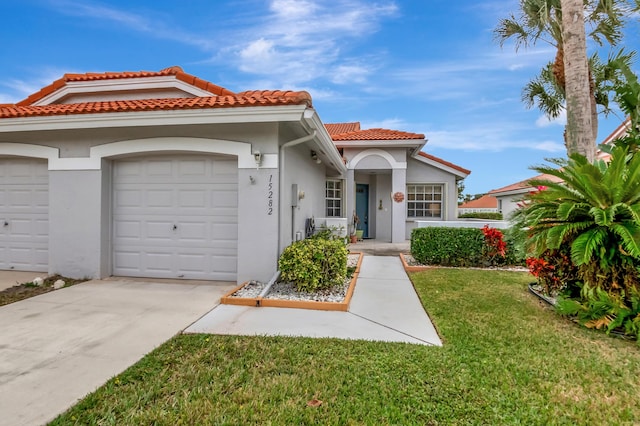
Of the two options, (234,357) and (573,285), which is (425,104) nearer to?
(573,285)

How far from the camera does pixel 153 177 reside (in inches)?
274

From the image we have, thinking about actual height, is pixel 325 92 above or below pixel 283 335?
above

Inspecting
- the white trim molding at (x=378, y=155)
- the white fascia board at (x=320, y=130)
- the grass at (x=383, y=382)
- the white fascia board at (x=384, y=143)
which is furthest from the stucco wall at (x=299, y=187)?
the grass at (x=383, y=382)

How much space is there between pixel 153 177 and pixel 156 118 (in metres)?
1.54

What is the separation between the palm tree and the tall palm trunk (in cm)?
382

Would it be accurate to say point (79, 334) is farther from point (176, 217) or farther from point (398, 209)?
point (398, 209)

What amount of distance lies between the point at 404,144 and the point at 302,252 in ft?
27.8

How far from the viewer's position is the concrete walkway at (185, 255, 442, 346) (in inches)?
165

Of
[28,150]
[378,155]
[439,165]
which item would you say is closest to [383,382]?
[28,150]

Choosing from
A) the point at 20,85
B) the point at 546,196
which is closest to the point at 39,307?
the point at 546,196

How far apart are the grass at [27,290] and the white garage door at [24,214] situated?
1186 millimetres

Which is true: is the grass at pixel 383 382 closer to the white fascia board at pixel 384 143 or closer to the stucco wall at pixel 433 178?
the white fascia board at pixel 384 143

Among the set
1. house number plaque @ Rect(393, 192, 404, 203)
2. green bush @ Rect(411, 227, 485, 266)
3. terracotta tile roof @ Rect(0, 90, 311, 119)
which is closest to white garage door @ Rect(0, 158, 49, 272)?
terracotta tile roof @ Rect(0, 90, 311, 119)

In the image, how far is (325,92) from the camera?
694 inches
